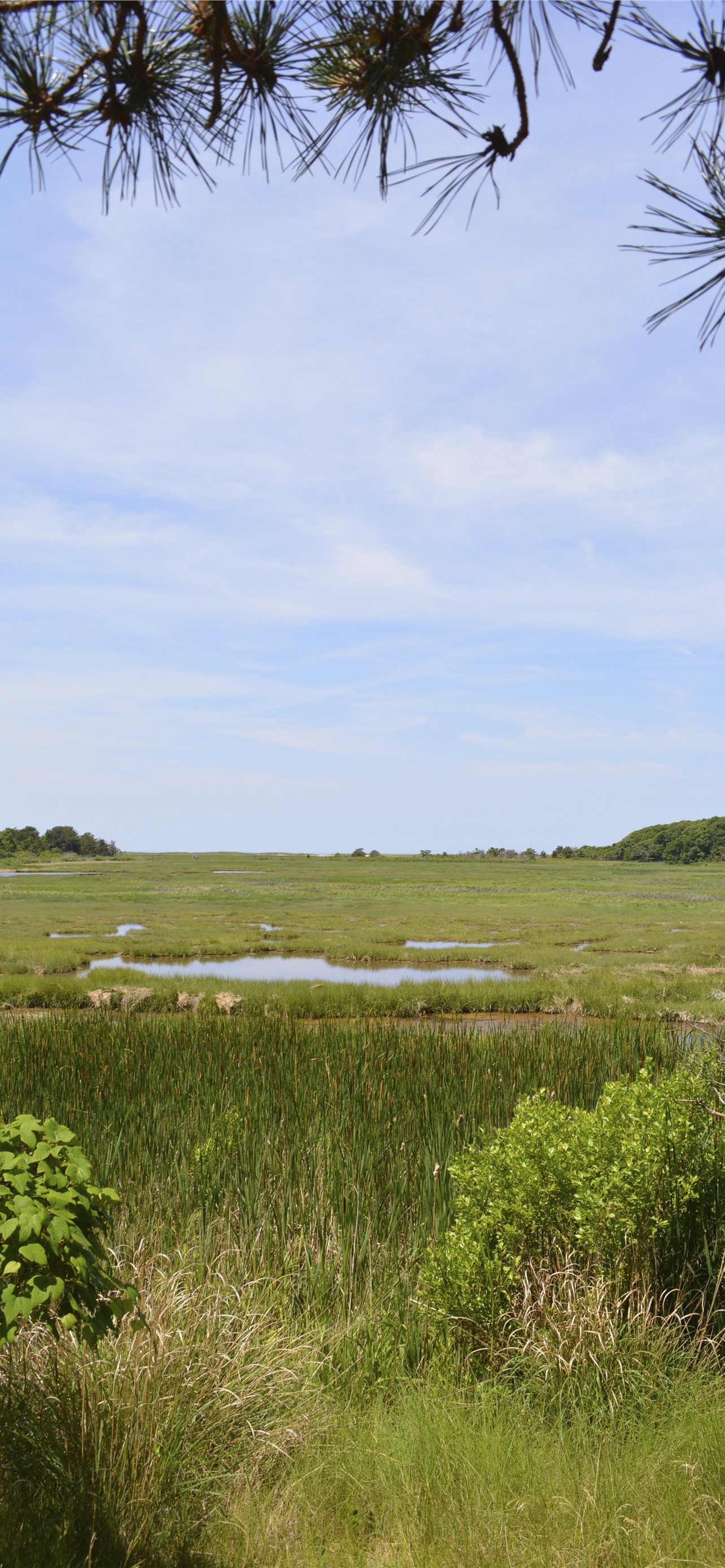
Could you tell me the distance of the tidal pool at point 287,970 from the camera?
92.1 ft

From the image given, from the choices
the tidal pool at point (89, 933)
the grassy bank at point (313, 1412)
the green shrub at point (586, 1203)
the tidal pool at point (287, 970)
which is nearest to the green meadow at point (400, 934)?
the tidal pool at point (89, 933)

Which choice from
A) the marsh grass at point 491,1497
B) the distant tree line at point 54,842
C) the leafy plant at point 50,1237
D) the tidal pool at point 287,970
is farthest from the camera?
the distant tree line at point 54,842

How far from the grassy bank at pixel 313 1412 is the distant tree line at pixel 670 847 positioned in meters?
132

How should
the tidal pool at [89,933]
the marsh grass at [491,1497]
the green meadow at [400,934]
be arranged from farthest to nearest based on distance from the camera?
the tidal pool at [89,933]
the green meadow at [400,934]
the marsh grass at [491,1497]

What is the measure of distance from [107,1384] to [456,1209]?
2095 millimetres

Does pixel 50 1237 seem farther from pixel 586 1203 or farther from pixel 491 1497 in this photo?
pixel 586 1203

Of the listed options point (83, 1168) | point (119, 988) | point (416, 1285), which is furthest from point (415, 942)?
point (83, 1168)

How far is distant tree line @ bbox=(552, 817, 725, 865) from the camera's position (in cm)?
13238

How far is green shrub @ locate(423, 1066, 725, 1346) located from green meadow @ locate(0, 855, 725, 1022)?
11443 millimetres

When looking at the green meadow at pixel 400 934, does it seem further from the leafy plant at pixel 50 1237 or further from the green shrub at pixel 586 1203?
the leafy plant at pixel 50 1237

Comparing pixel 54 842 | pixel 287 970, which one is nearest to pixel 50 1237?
pixel 287 970

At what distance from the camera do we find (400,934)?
1614 inches

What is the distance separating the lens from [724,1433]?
3.97 meters

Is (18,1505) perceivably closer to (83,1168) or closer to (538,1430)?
(83,1168)
